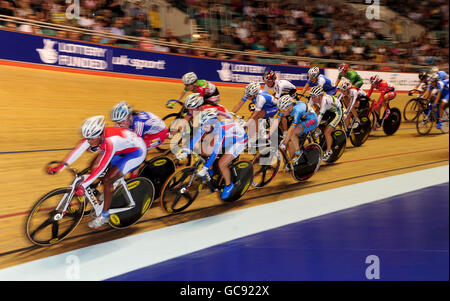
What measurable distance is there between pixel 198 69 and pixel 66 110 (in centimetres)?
388

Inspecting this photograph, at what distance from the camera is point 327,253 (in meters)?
3.24

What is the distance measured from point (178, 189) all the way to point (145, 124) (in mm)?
831

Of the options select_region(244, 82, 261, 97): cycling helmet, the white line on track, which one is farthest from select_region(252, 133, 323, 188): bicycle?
select_region(244, 82, 261, 97): cycling helmet

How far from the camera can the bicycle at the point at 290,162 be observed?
179 inches

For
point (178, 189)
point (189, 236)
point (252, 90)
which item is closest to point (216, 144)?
point (178, 189)

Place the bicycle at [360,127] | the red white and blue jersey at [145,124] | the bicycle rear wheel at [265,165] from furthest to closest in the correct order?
the bicycle at [360,127] → the bicycle rear wheel at [265,165] → the red white and blue jersey at [145,124]

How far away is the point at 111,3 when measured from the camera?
8.79 metres

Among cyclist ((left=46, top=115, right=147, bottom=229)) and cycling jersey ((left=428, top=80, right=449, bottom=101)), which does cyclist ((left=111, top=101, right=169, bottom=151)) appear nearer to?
cyclist ((left=46, top=115, right=147, bottom=229))

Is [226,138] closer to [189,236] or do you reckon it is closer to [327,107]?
[189,236]

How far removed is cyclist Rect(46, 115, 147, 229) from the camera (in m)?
3.02

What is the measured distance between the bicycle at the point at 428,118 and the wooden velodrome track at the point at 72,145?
21 cm

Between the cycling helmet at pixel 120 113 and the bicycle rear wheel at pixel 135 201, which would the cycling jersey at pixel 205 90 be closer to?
the cycling helmet at pixel 120 113

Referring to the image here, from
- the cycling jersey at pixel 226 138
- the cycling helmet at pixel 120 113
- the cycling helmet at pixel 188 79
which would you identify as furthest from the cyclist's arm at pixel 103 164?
the cycling helmet at pixel 188 79

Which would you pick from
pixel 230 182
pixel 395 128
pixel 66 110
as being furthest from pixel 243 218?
pixel 395 128
